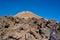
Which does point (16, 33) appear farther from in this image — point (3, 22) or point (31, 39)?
point (3, 22)

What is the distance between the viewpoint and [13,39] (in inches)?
595

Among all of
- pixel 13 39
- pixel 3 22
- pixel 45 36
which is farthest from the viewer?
pixel 3 22

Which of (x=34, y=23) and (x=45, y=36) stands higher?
(x=34, y=23)

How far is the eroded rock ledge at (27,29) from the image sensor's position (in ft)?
49.5

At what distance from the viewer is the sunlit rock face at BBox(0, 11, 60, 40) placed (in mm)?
15086

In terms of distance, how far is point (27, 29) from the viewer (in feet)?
52.4

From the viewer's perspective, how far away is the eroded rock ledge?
15086 millimetres

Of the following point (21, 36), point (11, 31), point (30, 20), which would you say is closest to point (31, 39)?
point (21, 36)

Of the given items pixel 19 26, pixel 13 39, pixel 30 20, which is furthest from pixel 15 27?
pixel 30 20

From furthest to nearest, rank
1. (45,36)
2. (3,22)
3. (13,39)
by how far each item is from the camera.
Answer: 1. (3,22)
2. (45,36)
3. (13,39)

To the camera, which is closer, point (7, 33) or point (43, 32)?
point (7, 33)

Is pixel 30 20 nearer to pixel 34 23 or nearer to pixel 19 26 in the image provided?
pixel 34 23

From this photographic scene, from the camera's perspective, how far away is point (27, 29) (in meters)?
16.0

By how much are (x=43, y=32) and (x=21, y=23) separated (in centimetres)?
249
